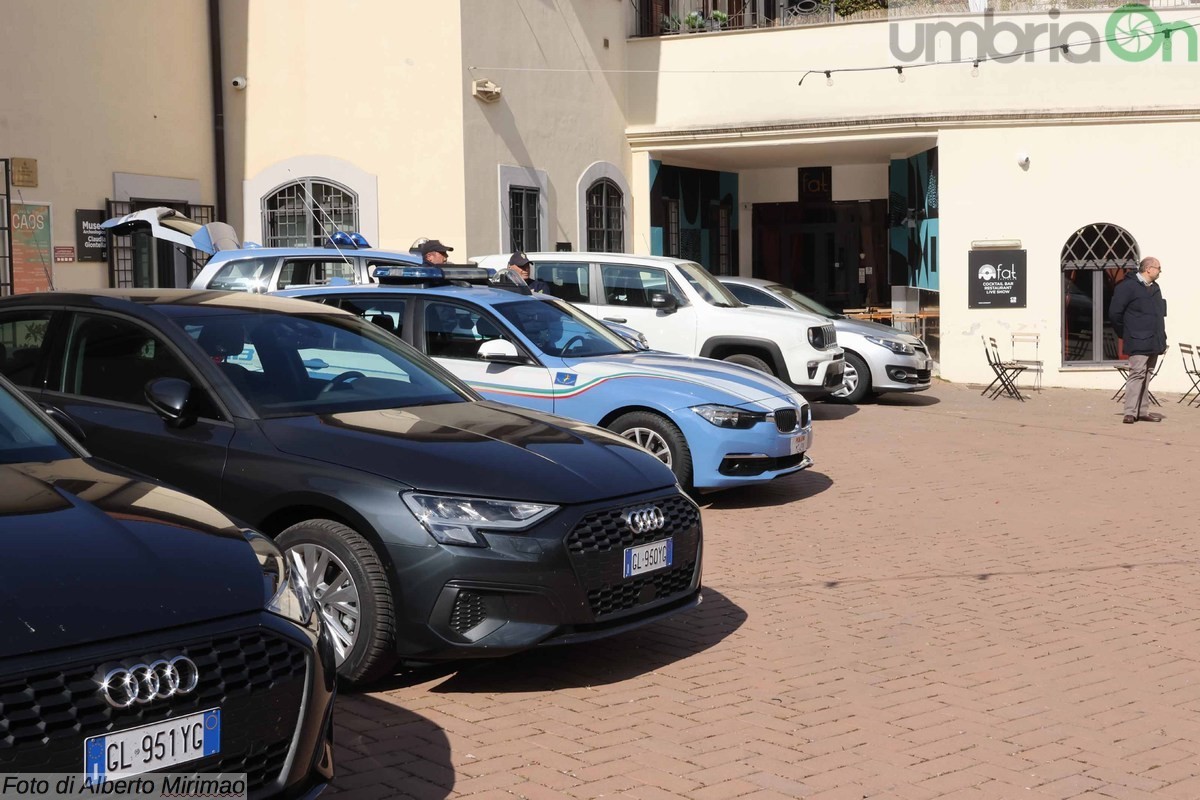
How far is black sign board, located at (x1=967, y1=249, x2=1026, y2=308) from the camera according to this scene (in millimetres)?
20500

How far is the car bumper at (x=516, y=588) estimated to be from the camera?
18.2 ft

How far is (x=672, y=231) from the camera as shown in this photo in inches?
917

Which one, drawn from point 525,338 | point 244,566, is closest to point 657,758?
point 244,566

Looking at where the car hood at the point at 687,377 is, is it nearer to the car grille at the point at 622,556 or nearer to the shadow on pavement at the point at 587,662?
the shadow on pavement at the point at 587,662

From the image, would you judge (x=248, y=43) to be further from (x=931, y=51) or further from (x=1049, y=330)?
(x=1049, y=330)

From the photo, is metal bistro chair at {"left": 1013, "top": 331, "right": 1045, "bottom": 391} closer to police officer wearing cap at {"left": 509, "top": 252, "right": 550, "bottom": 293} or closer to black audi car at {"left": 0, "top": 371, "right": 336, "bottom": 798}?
police officer wearing cap at {"left": 509, "top": 252, "right": 550, "bottom": 293}

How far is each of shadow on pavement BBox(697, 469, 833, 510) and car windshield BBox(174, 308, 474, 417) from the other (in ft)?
13.4

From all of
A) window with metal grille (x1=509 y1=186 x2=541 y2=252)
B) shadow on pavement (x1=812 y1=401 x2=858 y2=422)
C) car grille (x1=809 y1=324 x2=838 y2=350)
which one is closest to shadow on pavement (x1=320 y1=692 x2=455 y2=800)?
car grille (x1=809 y1=324 x2=838 y2=350)

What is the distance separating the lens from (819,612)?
24.3 feet

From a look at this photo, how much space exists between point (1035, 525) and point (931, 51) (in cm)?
1269

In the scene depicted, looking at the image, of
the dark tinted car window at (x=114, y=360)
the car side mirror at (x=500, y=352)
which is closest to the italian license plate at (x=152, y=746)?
the dark tinted car window at (x=114, y=360)

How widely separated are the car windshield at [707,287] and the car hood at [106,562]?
11.1 meters

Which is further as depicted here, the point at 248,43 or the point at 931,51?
the point at 931,51

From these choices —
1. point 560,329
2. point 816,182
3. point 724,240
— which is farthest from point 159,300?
point 816,182
